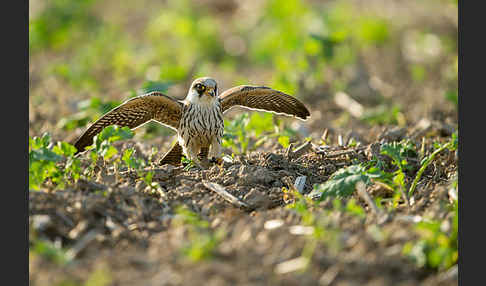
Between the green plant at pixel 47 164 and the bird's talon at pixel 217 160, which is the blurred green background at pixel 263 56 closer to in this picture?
the bird's talon at pixel 217 160

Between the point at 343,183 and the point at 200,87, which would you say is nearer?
the point at 343,183

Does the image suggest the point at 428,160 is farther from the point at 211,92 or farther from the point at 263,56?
the point at 263,56

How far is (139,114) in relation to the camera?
689 centimetres

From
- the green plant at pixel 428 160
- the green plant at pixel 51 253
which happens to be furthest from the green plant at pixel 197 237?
the green plant at pixel 428 160

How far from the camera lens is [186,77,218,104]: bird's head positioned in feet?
22.3

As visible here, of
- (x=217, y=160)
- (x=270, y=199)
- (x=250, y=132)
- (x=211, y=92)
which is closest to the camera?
(x=270, y=199)

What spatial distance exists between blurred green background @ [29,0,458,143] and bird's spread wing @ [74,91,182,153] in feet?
4.09

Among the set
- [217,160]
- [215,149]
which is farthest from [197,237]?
[215,149]

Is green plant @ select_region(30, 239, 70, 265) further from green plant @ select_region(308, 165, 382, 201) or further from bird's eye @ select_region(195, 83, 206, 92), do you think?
bird's eye @ select_region(195, 83, 206, 92)

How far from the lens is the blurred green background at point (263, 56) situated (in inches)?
384

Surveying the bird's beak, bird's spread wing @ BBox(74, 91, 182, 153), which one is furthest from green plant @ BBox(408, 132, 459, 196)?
bird's spread wing @ BBox(74, 91, 182, 153)

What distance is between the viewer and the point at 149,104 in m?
6.78

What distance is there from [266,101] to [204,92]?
1.00 m

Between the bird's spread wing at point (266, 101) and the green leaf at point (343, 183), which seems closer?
the green leaf at point (343, 183)
